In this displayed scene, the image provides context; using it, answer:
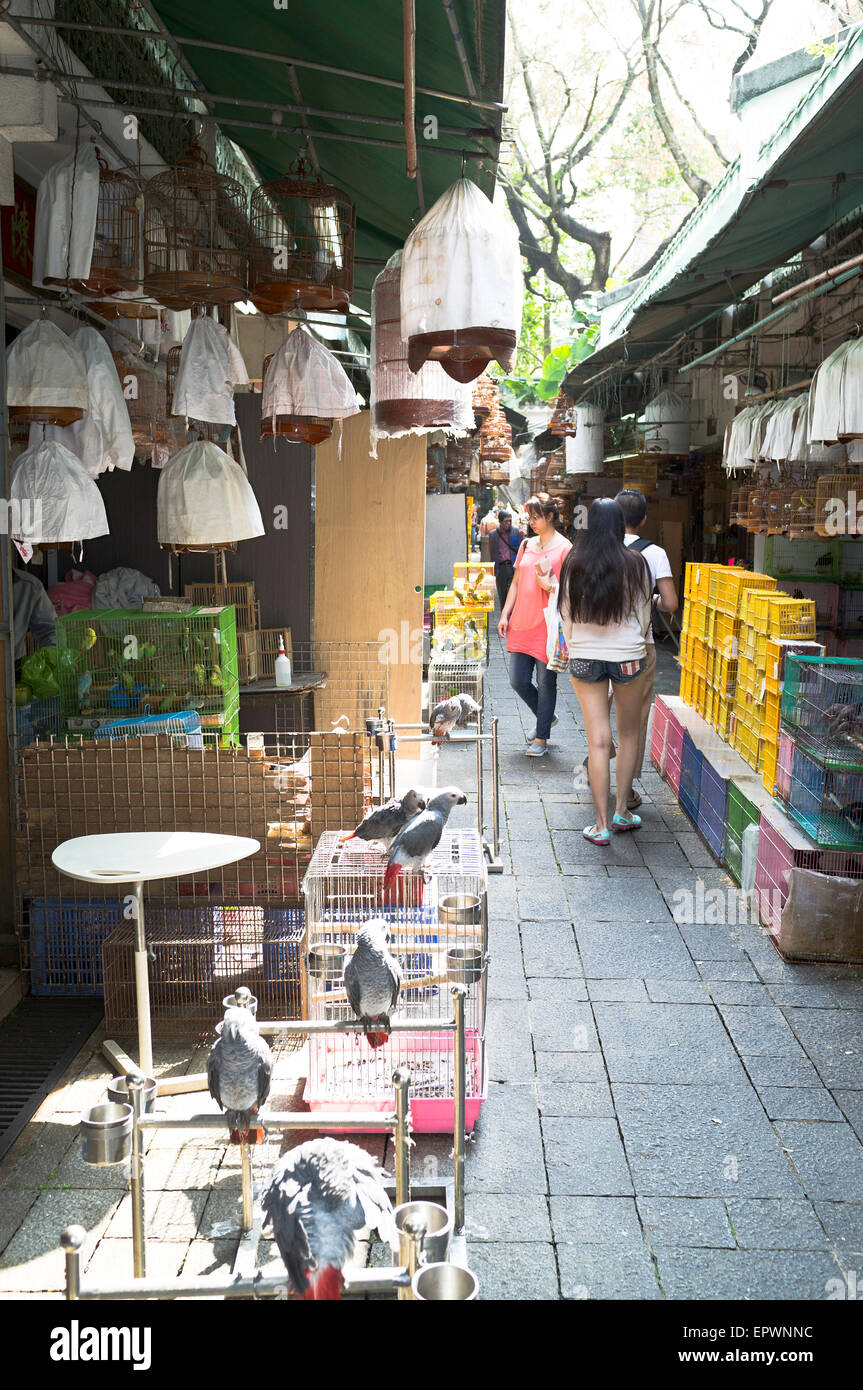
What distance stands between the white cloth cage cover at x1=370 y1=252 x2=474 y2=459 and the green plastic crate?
1.45 m

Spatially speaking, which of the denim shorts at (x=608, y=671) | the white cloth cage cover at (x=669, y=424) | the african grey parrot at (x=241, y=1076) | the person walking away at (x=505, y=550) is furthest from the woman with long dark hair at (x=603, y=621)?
the person walking away at (x=505, y=550)

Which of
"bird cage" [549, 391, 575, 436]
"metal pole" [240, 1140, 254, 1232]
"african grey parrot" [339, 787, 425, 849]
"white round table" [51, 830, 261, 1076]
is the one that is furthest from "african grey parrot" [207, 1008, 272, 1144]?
"bird cage" [549, 391, 575, 436]

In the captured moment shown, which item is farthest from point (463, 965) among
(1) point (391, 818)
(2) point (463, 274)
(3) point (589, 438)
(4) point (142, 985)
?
(3) point (589, 438)

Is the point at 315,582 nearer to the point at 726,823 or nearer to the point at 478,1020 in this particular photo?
the point at 726,823

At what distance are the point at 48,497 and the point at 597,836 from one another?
362 centimetres

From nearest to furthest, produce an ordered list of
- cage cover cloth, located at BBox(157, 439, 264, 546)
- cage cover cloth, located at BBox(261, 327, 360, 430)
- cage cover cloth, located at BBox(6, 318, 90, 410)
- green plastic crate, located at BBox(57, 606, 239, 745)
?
cage cover cloth, located at BBox(6, 318, 90, 410), cage cover cloth, located at BBox(157, 439, 264, 546), cage cover cloth, located at BBox(261, 327, 360, 430), green plastic crate, located at BBox(57, 606, 239, 745)

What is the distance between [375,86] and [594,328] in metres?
13.8

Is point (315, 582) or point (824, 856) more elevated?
point (315, 582)

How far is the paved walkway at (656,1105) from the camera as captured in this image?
2.96 meters

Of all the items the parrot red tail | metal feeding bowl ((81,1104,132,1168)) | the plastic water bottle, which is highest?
the plastic water bottle

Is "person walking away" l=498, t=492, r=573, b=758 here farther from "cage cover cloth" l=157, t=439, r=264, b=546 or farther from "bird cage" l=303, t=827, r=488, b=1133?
"bird cage" l=303, t=827, r=488, b=1133

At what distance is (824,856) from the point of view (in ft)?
15.8

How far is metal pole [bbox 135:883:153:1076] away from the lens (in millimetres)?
3541
